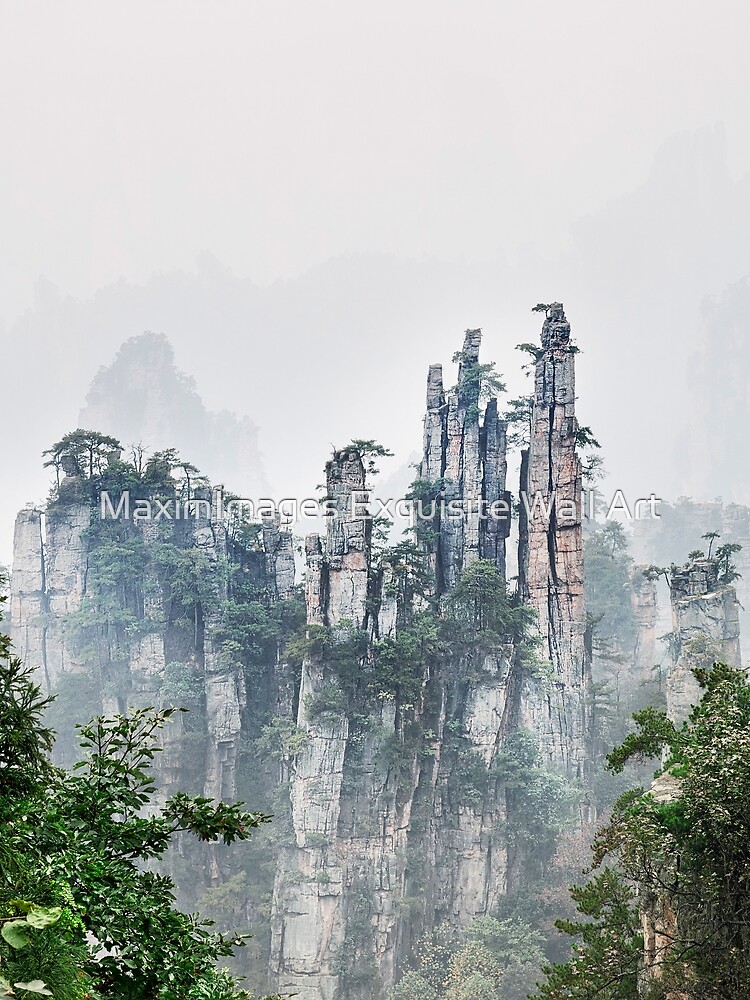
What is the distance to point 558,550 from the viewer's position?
17562 millimetres

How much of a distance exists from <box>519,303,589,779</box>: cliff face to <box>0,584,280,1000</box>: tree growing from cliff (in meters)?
14.7

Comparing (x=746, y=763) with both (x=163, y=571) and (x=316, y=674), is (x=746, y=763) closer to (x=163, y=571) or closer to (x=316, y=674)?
(x=316, y=674)

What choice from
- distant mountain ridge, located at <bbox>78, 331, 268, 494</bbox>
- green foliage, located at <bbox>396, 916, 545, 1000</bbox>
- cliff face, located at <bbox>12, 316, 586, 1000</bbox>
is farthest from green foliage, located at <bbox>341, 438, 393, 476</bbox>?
distant mountain ridge, located at <bbox>78, 331, 268, 494</bbox>

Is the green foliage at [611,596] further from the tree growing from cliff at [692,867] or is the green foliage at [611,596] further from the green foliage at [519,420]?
the tree growing from cliff at [692,867]

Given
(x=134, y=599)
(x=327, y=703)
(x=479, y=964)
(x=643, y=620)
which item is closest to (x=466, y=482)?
(x=327, y=703)

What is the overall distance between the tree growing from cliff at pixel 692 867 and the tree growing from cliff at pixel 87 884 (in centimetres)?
287

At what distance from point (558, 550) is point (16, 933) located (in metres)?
16.4

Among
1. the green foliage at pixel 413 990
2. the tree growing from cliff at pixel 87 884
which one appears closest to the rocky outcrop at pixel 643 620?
the green foliage at pixel 413 990

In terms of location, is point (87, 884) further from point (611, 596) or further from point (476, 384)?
point (611, 596)

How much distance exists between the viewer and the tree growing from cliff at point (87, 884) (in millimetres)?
2078

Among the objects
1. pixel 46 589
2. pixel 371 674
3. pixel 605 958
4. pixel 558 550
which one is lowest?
pixel 605 958

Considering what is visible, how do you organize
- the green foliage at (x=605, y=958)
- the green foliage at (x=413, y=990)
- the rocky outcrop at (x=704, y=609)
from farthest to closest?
the rocky outcrop at (x=704, y=609)
the green foliage at (x=413, y=990)
the green foliage at (x=605, y=958)

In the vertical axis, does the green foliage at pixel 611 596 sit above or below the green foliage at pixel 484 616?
above

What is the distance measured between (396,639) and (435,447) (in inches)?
225
